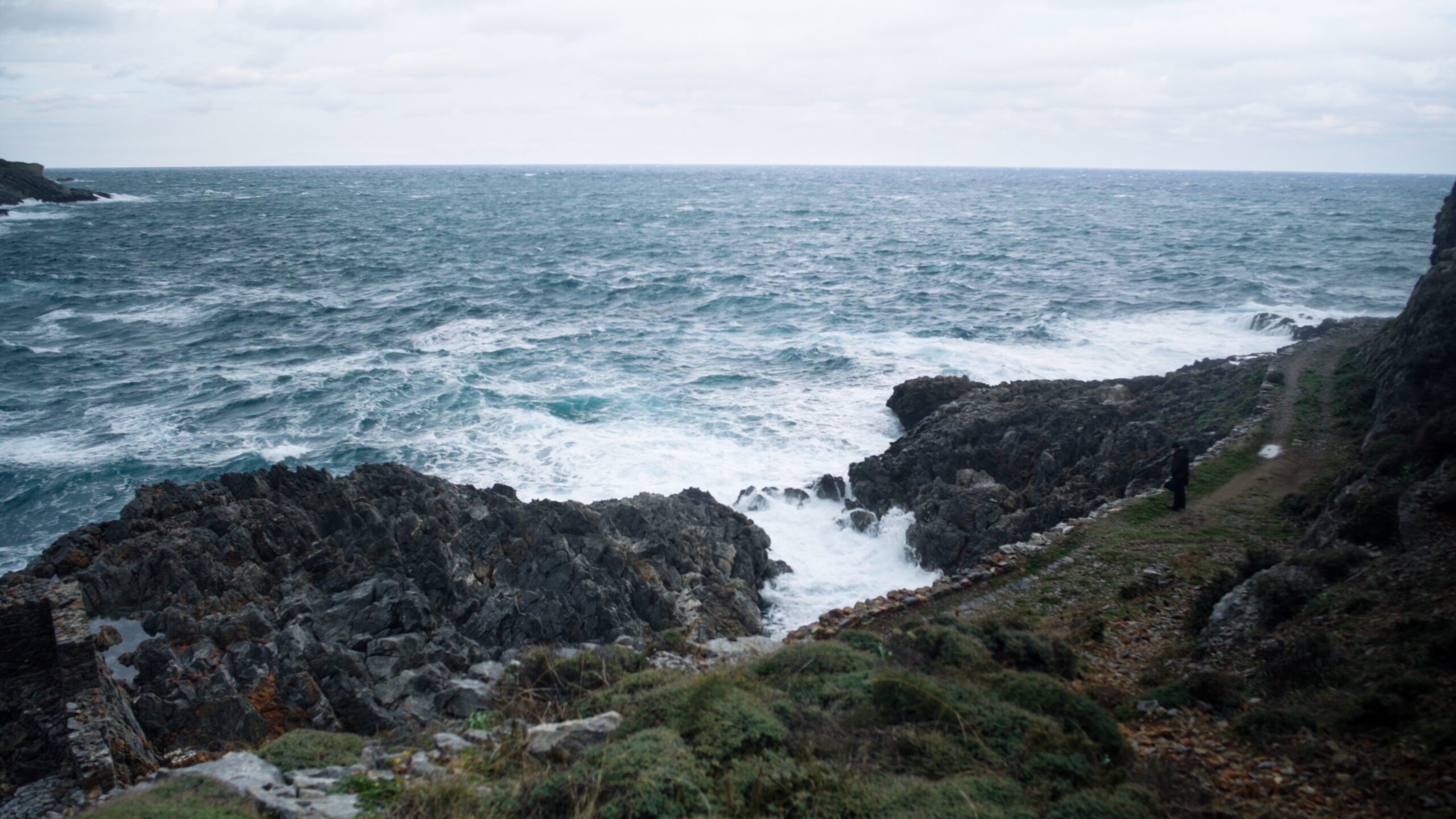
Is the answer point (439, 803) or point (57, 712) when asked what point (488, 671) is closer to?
point (439, 803)

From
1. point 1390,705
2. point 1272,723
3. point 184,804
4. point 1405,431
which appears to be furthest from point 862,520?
point 184,804

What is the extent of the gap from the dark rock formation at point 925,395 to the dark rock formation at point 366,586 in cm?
971

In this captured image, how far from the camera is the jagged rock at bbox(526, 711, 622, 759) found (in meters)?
Result: 6.74

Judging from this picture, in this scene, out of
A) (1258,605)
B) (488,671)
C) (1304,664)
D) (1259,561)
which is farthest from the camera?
(488,671)

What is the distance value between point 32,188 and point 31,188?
0.07m

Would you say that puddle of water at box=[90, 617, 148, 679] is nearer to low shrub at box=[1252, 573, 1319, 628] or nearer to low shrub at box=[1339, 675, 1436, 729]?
low shrub at box=[1339, 675, 1436, 729]

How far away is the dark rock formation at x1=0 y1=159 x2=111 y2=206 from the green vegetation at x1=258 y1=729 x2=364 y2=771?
420ft

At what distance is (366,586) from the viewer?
41.0 ft

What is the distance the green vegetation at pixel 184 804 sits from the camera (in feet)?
18.3

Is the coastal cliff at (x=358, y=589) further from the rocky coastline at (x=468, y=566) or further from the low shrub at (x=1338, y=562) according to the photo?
the low shrub at (x=1338, y=562)

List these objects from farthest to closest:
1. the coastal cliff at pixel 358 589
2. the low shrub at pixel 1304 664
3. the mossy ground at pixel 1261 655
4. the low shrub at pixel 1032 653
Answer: the coastal cliff at pixel 358 589
the low shrub at pixel 1032 653
the low shrub at pixel 1304 664
the mossy ground at pixel 1261 655

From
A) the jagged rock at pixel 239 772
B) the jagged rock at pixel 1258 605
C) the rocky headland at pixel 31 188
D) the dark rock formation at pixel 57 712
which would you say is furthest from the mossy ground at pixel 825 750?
the rocky headland at pixel 31 188

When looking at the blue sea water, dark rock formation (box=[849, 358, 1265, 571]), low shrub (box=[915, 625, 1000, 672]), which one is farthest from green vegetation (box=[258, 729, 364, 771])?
dark rock formation (box=[849, 358, 1265, 571])

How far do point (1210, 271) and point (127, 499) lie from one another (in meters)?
58.2
